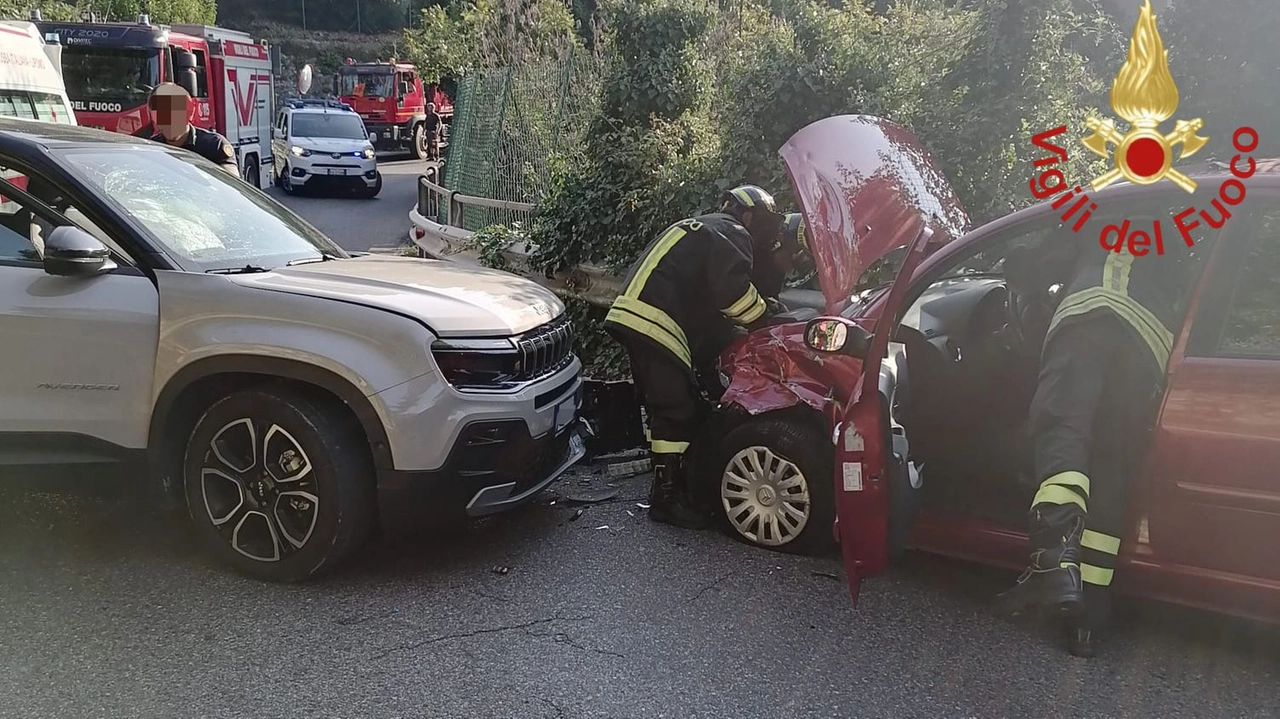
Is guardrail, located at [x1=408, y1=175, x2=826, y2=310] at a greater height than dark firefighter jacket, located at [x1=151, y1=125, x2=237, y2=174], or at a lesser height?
lesser

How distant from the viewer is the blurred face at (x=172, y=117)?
736cm

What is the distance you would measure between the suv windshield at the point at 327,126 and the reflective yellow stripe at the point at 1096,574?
20894 millimetres

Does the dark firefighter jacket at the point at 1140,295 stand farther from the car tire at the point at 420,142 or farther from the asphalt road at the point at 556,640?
the car tire at the point at 420,142

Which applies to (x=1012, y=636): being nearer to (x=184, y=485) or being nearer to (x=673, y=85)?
(x=184, y=485)

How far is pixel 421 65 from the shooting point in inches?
808

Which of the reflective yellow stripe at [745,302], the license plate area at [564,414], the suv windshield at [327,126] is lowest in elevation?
the license plate area at [564,414]

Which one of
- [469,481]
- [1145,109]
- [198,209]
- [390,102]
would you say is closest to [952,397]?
[1145,109]

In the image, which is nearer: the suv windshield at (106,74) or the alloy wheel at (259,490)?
the alloy wheel at (259,490)

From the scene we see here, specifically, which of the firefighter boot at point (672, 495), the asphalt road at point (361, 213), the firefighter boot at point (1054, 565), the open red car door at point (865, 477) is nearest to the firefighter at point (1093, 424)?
the firefighter boot at point (1054, 565)

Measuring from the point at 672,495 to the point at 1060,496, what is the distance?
71.7 inches

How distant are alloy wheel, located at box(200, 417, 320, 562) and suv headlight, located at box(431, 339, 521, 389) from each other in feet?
2.11

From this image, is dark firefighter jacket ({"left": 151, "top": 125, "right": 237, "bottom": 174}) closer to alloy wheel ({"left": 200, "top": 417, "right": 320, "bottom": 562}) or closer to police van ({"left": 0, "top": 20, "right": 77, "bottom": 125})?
police van ({"left": 0, "top": 20, "right": 77, "bottom": 125})

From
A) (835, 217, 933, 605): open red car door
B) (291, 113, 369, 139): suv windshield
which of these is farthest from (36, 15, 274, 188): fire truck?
(835, 217, 933, 605): open red car door

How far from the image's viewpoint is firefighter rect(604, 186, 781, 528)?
465cm
